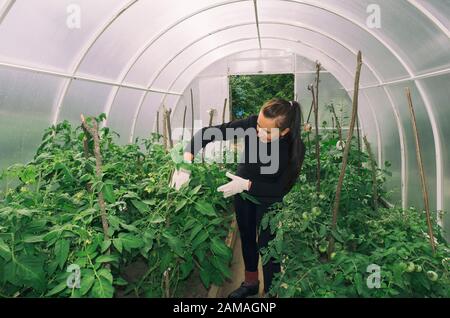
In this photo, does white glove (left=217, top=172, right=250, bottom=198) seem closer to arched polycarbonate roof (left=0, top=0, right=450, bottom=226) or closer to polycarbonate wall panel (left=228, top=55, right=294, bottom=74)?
arched polycarbonate roof (left=0, top=0, right=450, bottom=226)

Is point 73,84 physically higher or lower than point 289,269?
higher

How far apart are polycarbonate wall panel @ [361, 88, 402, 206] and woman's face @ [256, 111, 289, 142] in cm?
291

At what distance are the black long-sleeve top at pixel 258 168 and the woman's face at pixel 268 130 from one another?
0.16 ft

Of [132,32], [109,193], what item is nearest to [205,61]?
[132,32]

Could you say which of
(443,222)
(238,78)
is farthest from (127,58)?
(238,78)

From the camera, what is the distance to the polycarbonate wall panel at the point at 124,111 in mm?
6035

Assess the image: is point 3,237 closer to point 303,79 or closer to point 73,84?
point 73,84

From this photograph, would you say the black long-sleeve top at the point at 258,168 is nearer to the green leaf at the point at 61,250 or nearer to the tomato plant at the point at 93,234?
the tomato plant at the point at 93,234

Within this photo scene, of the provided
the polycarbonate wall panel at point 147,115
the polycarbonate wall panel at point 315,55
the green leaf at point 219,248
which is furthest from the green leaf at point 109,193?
the polycarbonate wall panel at point 315,55

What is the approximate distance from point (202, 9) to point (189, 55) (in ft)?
8.67

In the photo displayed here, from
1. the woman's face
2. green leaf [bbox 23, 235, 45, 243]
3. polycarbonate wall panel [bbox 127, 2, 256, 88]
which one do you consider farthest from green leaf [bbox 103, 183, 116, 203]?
polycarbonate wall panel [bbox 127, 2, 256, 88]

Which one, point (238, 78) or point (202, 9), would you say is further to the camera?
point (238, 78)

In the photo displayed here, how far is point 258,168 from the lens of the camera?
2723mm

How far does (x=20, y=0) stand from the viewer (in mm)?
2941
